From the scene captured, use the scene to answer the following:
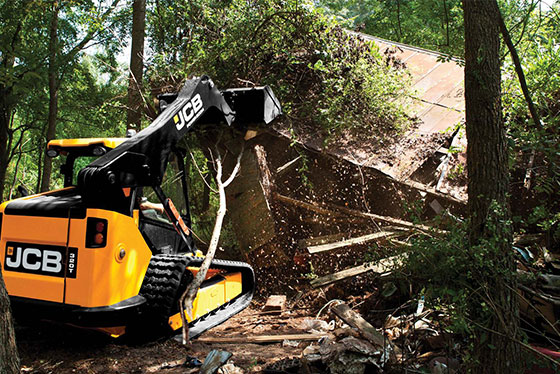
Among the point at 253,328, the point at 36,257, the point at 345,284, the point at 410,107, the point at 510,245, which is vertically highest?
the point at 410,107

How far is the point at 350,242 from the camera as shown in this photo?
21.6 feet

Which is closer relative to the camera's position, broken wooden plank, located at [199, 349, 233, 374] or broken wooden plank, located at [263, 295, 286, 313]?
broken wooden plank, located at [199, 349, 233, 374]

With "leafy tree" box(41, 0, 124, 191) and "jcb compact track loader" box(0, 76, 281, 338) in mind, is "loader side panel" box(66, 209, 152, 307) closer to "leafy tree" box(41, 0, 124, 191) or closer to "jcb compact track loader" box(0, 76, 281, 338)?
"jcb compact track loader" box(0, 76, 281, 338)

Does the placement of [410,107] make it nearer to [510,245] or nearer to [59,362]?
[510,245]

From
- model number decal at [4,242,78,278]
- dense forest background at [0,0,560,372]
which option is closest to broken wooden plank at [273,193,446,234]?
dense forest background at [0,0,560,372]

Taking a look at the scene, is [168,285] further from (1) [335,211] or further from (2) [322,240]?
(1) [335,211]

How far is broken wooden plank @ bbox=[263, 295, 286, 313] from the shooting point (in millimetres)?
6410

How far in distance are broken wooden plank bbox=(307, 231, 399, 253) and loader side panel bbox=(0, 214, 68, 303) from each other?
3.66m

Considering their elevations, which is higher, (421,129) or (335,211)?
(421,129)

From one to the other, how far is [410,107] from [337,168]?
1652mm

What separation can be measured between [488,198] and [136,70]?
6.98 m

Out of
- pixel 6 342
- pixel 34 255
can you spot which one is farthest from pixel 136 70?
pixel 6 342

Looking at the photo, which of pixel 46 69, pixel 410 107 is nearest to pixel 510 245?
pixel 410 107

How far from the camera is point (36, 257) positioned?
4180mm
